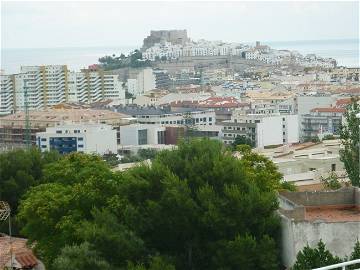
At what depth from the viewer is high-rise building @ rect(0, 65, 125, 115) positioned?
179ft

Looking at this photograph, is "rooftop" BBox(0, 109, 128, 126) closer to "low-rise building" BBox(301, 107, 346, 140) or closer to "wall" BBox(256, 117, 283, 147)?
"low-rise building" BBox(301, 107, 346, 140)

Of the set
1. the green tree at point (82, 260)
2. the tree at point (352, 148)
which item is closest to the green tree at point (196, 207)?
the green tree at point (82, 260)

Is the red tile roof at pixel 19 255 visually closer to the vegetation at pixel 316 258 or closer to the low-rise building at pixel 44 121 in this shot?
the vegetation at pixel 316 258

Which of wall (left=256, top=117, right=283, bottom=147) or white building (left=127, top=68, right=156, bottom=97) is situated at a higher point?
white building (left=127, top=68, right=156, bottom=97)

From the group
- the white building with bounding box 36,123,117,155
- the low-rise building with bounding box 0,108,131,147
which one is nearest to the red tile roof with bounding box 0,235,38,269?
the white building with bounding box 36,123,117,155

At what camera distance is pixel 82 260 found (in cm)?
735

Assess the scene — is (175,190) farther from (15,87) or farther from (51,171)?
(15,87)

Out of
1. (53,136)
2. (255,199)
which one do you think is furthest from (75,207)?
(53,136)

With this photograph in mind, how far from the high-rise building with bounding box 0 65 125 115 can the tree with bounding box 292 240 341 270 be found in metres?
47.0

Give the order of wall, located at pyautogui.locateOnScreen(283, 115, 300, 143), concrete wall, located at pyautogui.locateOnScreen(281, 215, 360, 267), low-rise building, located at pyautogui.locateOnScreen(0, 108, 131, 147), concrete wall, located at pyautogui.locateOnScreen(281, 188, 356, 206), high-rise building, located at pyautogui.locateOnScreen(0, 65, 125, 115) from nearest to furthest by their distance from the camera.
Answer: concrete wall, located at pyautogui.locateOnScreen(281, 215, 360, 267) < concrete wall, located at pyautogui.locateOnScreen(281, 188, 356, 206) < wall, located at pyautogui.locateOnScreen(283, 115, 300, 143) < low-rise building, located at pyautogui.locateOnScreen(0, 108, 131, 147) < high-rise building, located at pyautogui.locateOnScreen(0, 65, 125, 115)

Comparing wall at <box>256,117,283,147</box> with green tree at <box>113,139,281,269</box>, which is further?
wall at <box>256,117,283,147</box>

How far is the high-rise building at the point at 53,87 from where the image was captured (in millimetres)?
54531

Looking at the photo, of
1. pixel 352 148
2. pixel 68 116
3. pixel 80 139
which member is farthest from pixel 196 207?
pixel 68 116

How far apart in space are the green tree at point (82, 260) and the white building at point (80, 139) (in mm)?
25340
